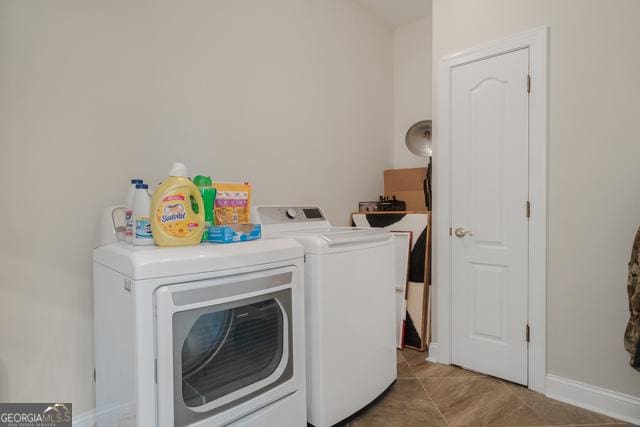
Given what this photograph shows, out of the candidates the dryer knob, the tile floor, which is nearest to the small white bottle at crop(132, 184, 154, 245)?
the dryer knob

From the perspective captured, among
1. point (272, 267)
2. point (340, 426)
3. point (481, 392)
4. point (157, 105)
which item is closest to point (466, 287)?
point (481, 392)

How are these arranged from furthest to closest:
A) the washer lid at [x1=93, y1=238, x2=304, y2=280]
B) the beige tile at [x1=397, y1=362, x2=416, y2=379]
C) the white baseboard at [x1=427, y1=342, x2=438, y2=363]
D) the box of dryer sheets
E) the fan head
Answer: the fan head
the white baseboard at [x1=427, y1=342, x2=438, y2=363]
the beige tile at [x1=397, y1=362, x2=416, y2=379]
the box of dryer sheets
the washer lid at [x1=93, y1=238, x2=304, y2=280]

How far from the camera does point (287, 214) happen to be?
6.69 ft

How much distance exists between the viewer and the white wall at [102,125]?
4.51ft

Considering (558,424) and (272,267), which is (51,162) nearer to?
(272,267)

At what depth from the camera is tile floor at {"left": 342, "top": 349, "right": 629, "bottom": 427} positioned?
1.72 metres

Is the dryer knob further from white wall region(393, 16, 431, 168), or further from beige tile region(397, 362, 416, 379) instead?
white wall region(393, 16, 431, 168)

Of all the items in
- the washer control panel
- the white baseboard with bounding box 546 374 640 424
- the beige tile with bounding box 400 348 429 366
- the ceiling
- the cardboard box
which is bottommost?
the beige tile with bounding box 400 348 429 366

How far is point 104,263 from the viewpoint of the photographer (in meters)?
1.33

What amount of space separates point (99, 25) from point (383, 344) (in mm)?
2143

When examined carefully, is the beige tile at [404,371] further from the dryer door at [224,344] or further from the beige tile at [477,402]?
the dryer door at [224,344]

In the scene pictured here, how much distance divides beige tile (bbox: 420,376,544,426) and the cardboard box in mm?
1409

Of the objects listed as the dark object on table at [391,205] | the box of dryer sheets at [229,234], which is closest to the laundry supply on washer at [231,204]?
the box of dryer sheets at [229,234]

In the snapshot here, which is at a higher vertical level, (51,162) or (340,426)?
(51,162)
